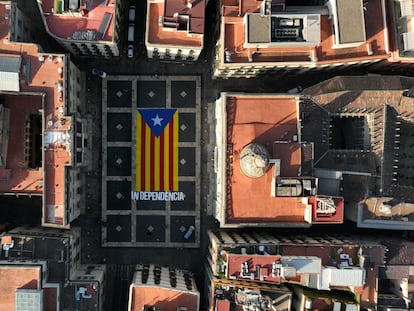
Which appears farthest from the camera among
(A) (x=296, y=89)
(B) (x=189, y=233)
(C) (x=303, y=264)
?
(B) (x=189, y=233)

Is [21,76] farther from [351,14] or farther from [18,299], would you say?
[351,14]

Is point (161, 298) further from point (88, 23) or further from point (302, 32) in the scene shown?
point (302, 32)

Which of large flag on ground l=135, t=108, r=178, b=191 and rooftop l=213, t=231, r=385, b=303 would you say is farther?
large flag on ground l=135, t=108, r=178, b=191

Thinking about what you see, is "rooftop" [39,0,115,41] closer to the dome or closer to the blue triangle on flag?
the blue triangle on flag

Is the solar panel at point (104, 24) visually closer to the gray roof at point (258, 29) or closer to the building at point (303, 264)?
the gray roof at point (258, 29)

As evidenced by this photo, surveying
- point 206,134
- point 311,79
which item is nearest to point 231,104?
point 206,134

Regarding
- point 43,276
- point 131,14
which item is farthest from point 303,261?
point 131,14

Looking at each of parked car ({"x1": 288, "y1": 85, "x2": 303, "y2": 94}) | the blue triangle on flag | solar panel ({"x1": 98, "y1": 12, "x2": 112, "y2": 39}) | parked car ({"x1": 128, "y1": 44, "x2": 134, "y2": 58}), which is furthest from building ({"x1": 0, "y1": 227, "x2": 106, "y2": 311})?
parked car ({"x1": 288, "y1": 85, "x2": 303, "y2": 94})
